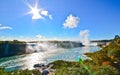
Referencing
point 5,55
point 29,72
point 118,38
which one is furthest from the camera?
point 5,55

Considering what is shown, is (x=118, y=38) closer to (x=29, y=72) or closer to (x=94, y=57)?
(x=94, y=57)

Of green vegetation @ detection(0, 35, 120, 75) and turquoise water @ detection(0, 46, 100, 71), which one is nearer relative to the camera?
green vegetation @ detection(0, 35, 120, 75)

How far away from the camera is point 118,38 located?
77.5 ft

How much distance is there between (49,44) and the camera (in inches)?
6639

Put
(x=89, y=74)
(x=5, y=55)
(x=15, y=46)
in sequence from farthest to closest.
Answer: (x=15, y=46) → (x=5, y=55) → (x=89, y=74)

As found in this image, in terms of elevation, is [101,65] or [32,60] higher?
[101,65]

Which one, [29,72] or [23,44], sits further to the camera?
[23,44]

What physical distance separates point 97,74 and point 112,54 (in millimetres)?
6257

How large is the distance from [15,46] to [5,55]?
13.4m

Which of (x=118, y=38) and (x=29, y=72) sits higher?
(x=118, y=38)

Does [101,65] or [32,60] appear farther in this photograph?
[32,60]

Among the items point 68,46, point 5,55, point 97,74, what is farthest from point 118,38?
point 68,46

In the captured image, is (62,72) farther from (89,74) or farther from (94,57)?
(94,57)

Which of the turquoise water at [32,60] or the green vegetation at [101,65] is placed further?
the turquoise water at [32,60]
